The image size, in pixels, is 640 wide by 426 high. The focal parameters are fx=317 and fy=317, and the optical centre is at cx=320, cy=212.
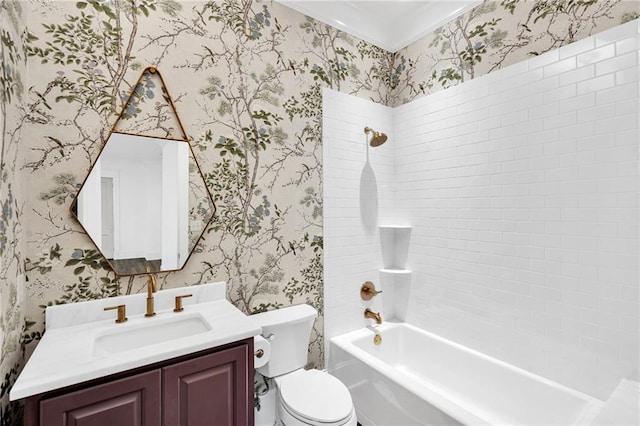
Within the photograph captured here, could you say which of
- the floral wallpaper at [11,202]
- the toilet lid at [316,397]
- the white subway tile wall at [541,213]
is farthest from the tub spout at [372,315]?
the floral wallpaper at [11,202]

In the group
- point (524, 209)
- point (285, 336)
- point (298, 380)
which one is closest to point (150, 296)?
point (285, 336)

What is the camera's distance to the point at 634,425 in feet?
3.70

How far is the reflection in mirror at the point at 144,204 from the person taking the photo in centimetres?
148

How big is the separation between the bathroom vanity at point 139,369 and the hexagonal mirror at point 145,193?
0.78ft

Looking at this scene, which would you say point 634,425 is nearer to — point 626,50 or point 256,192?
point 626,50

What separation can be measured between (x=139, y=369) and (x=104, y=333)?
0.38 meters

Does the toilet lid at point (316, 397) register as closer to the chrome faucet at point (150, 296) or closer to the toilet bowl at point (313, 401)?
the toilet bowl at point (313, 401)

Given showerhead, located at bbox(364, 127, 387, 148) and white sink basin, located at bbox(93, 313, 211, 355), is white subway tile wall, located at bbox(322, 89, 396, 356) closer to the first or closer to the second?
showerhead, located at bbox(364, 127, 387, 148)

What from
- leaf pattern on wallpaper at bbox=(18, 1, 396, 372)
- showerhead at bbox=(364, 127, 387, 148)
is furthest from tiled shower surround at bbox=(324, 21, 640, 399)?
leaf pattern on wallpaper at bbox=(18, 1, 396, 372)

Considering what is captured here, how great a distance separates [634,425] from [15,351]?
2318 millimetres

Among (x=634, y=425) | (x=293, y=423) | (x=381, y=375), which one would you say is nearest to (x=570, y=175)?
(x=634, y=425)

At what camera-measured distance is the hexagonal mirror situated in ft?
4.87

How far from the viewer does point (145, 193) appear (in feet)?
5.22

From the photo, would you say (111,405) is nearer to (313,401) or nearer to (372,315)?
(313,401)
